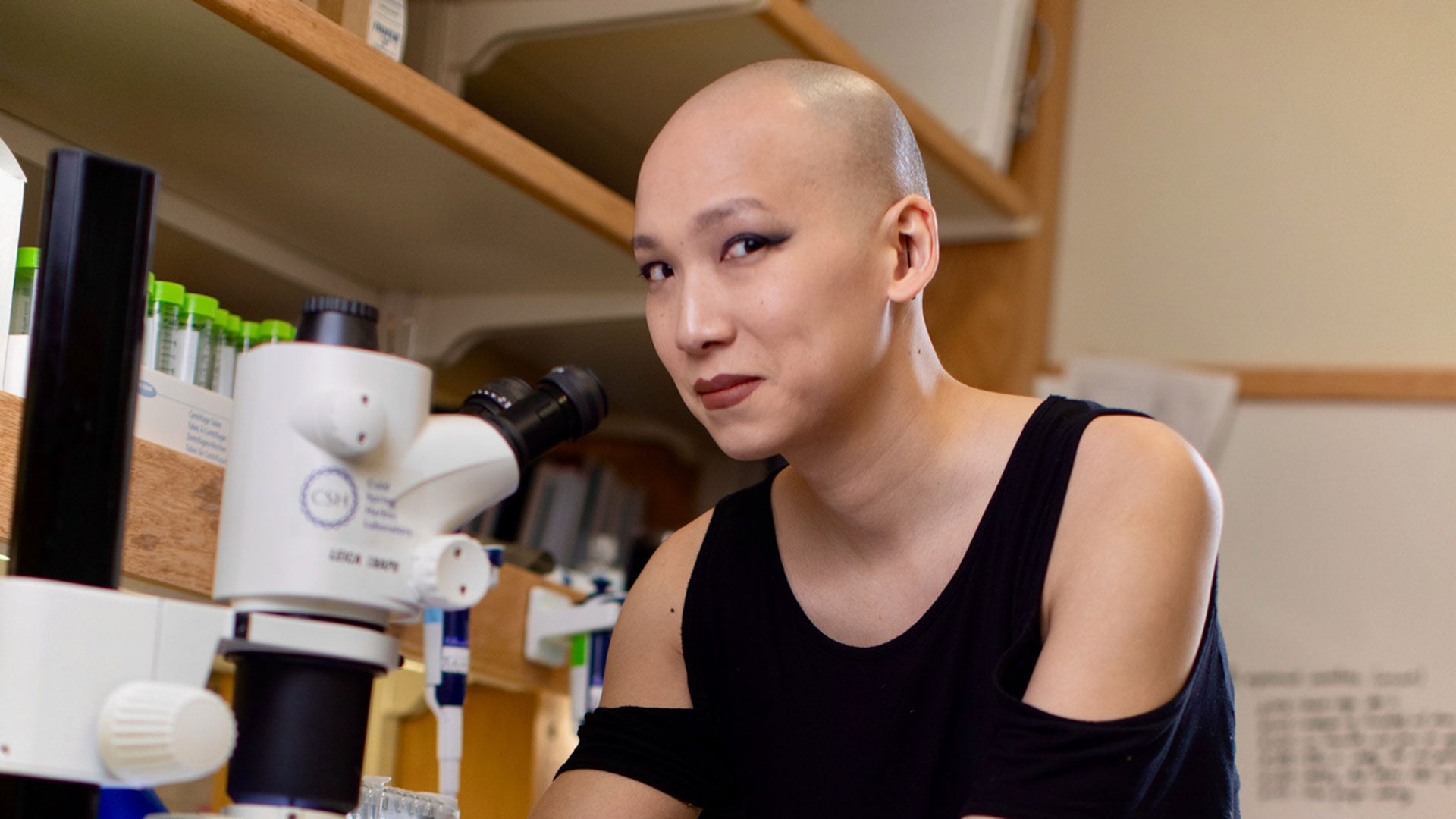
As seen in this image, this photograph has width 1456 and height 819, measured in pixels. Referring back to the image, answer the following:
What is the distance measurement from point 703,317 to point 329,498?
0.30 m

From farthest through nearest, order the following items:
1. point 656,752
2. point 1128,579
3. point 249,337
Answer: point 249,337 < point 656,752 < point 1128,579

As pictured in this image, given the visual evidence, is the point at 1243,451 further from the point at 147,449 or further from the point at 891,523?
the point at 147,449

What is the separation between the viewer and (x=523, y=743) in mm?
1669

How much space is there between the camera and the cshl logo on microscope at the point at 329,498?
681 millimetres

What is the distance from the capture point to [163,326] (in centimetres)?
110

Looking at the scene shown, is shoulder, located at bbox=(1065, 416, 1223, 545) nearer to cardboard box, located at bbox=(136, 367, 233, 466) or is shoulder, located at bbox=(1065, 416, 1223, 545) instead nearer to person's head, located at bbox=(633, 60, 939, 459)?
person's head, located at bbox=(633, 60, 939, 459)

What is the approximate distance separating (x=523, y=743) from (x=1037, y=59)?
4.74 feet

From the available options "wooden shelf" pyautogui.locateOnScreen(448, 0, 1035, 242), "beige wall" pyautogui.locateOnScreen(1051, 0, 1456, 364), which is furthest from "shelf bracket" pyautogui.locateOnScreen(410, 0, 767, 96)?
"beige wall" pyautogui.locateOnScreen(1051, 0, 1456, 364)

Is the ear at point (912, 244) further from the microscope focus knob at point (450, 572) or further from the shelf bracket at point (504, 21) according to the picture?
the shelf bracket at point (504, 21)

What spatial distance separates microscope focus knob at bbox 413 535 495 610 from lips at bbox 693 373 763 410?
0.24m

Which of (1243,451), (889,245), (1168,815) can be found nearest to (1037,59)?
(1243,451)

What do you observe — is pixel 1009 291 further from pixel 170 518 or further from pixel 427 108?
pixel 170 518

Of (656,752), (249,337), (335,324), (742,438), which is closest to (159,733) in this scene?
(335,324)

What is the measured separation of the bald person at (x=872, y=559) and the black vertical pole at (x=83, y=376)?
1.13ft
